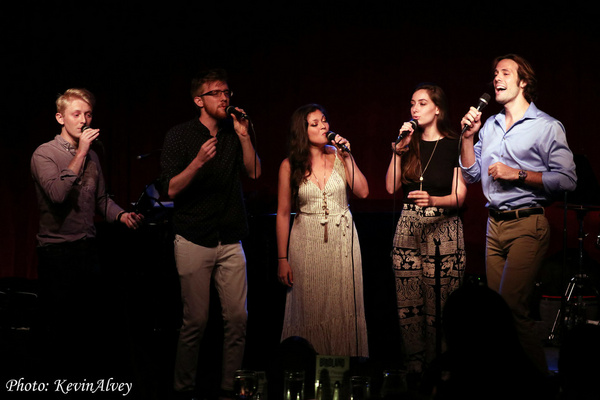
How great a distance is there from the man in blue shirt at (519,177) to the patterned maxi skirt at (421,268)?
24cm

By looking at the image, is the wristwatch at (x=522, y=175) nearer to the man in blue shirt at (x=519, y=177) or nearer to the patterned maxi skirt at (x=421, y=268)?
the man in blue shirt at (x=519, y=177)

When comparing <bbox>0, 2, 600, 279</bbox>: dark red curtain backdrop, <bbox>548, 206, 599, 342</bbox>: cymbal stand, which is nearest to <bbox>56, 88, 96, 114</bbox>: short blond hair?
<bbox>0, 2, 600, 279</bbox>: dark red curtain backdrop

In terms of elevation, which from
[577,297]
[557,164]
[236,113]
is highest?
[236,113]

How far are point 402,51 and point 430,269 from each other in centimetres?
352

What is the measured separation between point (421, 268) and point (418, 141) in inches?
32.9

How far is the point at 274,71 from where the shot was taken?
6969 millimetres

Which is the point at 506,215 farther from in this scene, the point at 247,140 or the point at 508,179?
the point at 247,140

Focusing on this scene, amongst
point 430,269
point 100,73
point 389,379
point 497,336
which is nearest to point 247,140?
point 430,269

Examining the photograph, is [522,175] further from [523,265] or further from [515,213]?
[523,265]

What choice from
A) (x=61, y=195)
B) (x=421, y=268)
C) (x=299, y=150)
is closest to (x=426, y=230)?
(x=421, y=268)

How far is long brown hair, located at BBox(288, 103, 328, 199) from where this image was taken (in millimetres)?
3965

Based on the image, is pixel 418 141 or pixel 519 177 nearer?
pixel 519 177

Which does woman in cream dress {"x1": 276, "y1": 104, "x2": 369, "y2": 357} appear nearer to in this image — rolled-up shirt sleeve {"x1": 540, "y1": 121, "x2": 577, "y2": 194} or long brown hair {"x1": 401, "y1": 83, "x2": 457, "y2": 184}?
long brown hair {"x1": 401, "y1": 83, "x2": 457, "y2": 184}

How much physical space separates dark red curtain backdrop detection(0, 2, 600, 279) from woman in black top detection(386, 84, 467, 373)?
228cm
